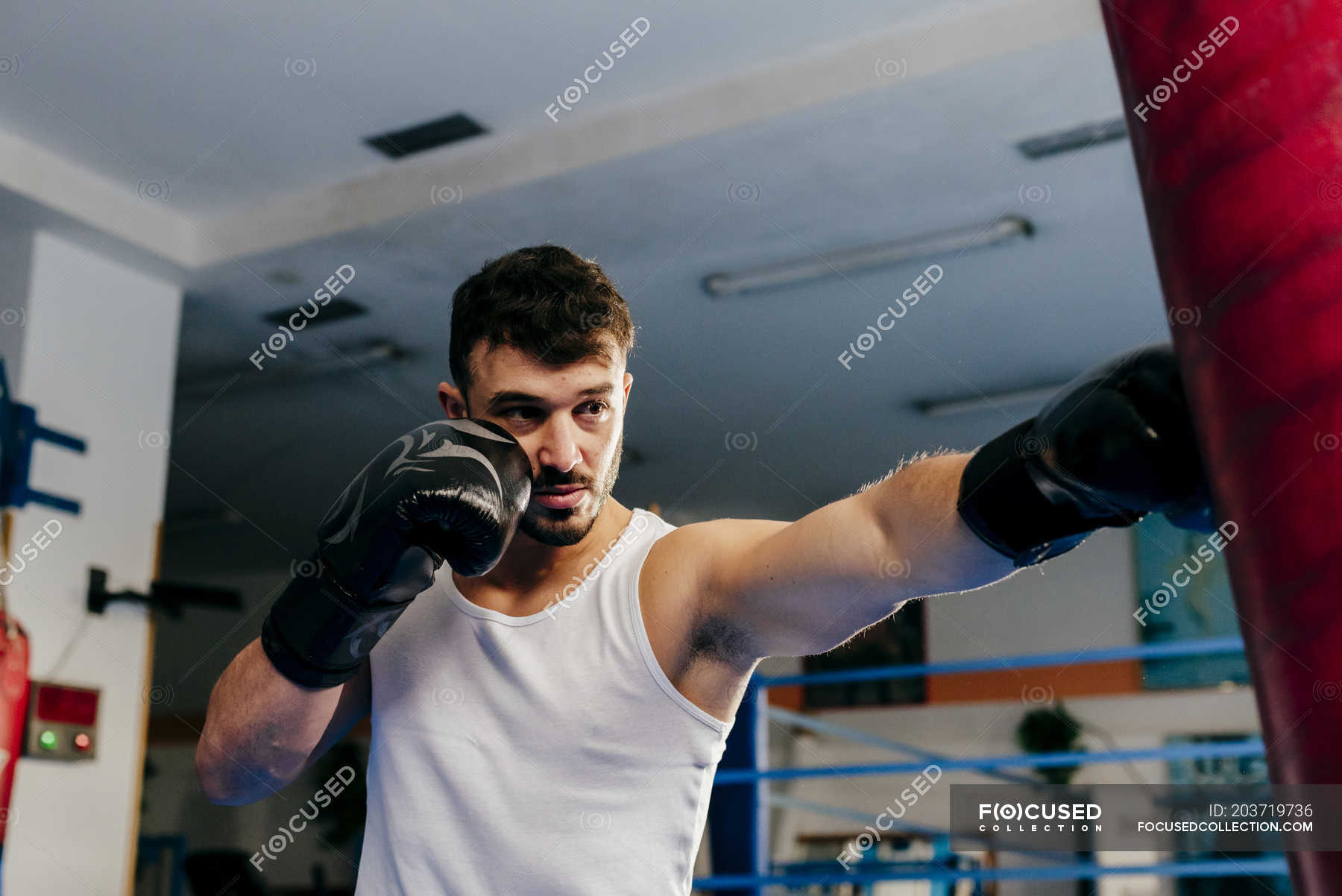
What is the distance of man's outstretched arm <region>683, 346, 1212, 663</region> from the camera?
739 millimetres

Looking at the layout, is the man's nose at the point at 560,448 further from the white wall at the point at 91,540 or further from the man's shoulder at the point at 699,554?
the white wall at the point at 91,540

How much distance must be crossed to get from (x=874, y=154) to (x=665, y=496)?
428cm

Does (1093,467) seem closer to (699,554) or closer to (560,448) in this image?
(699,554)

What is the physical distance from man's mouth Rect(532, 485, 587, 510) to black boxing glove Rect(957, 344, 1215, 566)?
2.10ft

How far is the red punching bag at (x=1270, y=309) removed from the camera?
477mm

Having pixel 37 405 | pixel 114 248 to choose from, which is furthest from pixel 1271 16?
pixel 114 248

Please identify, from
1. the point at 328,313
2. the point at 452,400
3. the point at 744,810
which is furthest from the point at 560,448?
the point at 328,313

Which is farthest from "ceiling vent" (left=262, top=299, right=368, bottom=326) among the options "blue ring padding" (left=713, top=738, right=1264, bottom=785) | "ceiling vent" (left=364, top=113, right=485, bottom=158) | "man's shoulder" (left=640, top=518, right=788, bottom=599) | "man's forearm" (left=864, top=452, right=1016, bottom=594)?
"man's forearm" (left=864, top=452, right=1016, bottom=594)

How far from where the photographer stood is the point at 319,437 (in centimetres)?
659

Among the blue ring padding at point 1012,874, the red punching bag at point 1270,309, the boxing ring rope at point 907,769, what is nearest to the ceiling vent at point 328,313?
the boxing ring rope at point 907,769

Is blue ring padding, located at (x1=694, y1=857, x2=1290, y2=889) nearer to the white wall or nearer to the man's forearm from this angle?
the man's forearm

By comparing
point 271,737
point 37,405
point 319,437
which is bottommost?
point 271,737

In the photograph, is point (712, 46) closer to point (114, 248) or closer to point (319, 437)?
point (114, 248)

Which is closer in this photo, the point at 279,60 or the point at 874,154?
the point at 279,60
